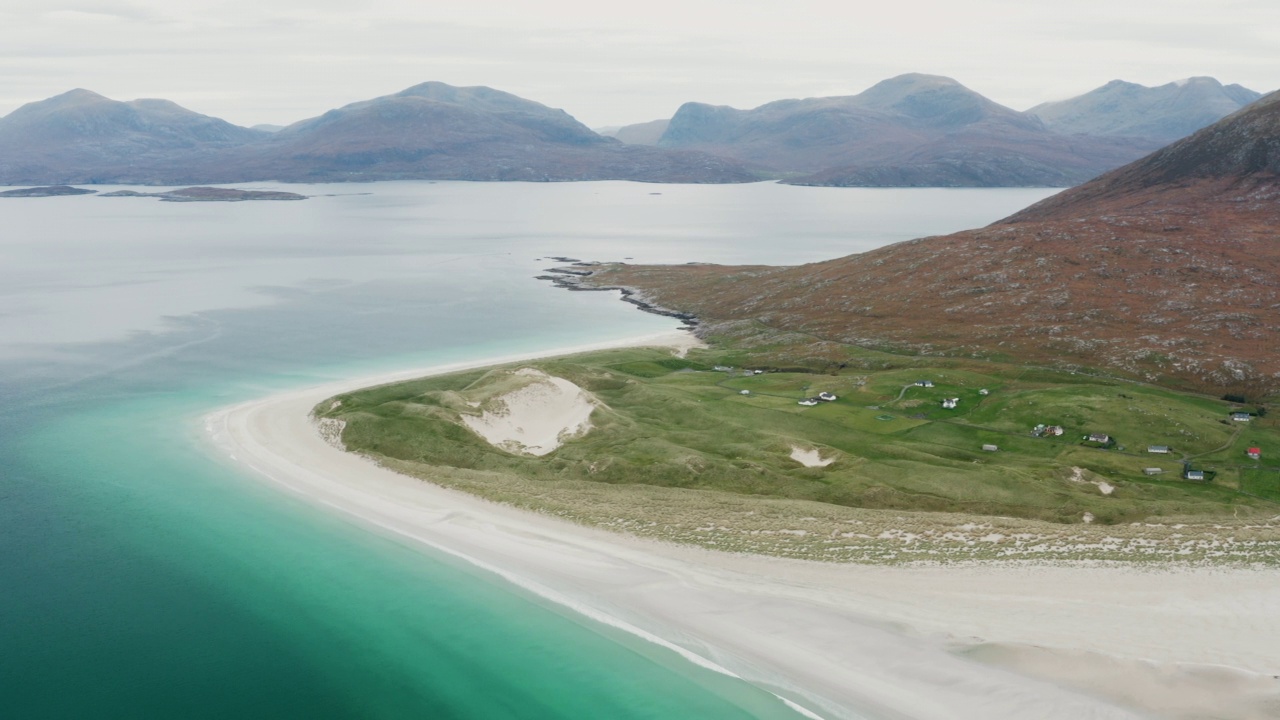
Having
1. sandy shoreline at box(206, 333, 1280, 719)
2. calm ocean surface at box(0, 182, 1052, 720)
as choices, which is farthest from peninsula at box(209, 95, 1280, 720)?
calm ocean surface at box(0, 182, 1052, 720)

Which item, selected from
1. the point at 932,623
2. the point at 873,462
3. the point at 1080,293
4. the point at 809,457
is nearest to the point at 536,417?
the point at 809,457

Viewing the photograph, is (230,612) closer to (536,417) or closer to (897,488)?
(536,417)

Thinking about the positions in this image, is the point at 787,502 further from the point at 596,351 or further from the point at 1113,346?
the point at 1113,346

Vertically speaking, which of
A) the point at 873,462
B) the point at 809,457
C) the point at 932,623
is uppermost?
the point at 873,462

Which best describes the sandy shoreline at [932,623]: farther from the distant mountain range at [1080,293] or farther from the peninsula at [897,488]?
the distant mountain range at [1080,293]

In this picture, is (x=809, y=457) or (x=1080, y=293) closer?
(x=809, y=457)

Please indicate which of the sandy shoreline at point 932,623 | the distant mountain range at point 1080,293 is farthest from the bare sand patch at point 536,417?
the distant mountain range at point 1080,293
